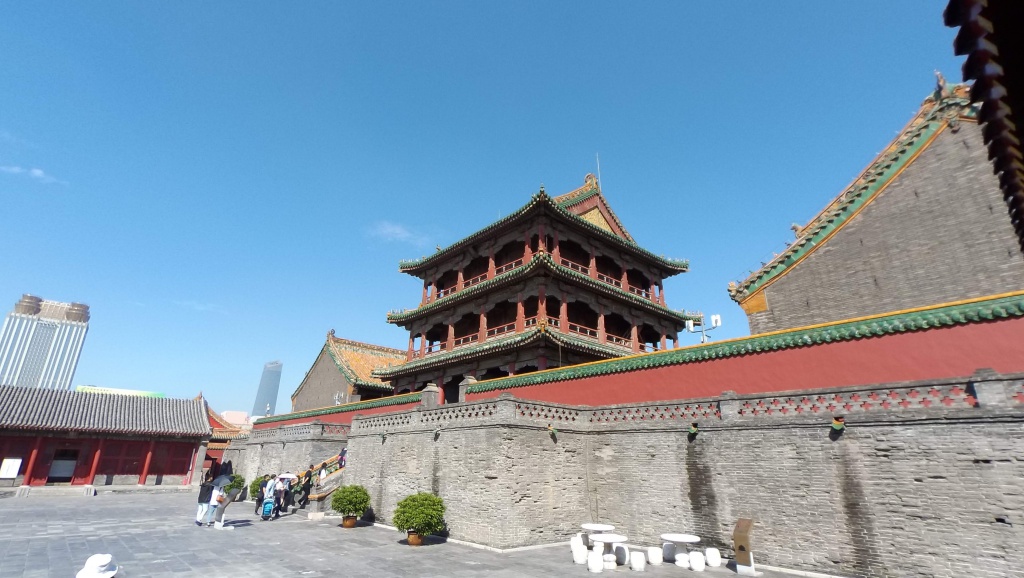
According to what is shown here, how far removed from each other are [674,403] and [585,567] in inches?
169

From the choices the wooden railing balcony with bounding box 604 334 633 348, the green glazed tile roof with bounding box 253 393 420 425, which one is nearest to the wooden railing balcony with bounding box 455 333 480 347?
the green glazed tile roof with bounding box 253 393 420 425

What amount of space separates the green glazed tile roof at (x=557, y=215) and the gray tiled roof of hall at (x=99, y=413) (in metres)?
16.4

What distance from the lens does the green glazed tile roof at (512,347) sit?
1959cm

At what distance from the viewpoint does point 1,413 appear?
957 inches

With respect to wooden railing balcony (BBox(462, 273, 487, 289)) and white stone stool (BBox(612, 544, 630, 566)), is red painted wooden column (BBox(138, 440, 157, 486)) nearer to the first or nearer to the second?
wooden railing balcony (BBox(462, 273, 487, 289))

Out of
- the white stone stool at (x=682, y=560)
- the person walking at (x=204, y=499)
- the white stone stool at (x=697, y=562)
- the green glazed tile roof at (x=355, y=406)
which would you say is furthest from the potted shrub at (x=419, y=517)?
the green glazed tile roof at (x=355, y=406)

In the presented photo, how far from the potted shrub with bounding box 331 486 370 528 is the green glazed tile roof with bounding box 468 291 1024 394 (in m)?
7.59

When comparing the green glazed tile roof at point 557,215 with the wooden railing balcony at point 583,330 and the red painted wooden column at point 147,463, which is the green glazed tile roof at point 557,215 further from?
the red painted wooden column at point 147,463

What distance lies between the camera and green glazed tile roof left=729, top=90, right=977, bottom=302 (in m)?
13.7

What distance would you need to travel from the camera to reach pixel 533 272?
21172 mm

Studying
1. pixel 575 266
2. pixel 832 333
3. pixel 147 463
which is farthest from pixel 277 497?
pixel 832 333

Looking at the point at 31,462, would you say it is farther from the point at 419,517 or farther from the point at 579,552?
the point at 579,552

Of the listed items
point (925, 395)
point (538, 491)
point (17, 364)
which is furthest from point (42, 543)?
point (17, 364)

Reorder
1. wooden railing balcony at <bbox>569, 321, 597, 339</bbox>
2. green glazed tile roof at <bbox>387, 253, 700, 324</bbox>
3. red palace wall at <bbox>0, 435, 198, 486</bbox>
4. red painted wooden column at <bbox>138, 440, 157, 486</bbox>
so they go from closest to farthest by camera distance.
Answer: green glazed tile roof at <bbox>387, 253, 700, 324</bbox> < wooden railing balcony at <bbox>569, 321, 597, 339</bbox> < red palace wall at <bbox>0, 435, 198, 486</bbox> < red painted wooden column at <bbox>138, 440, 157, 486</bbox>
